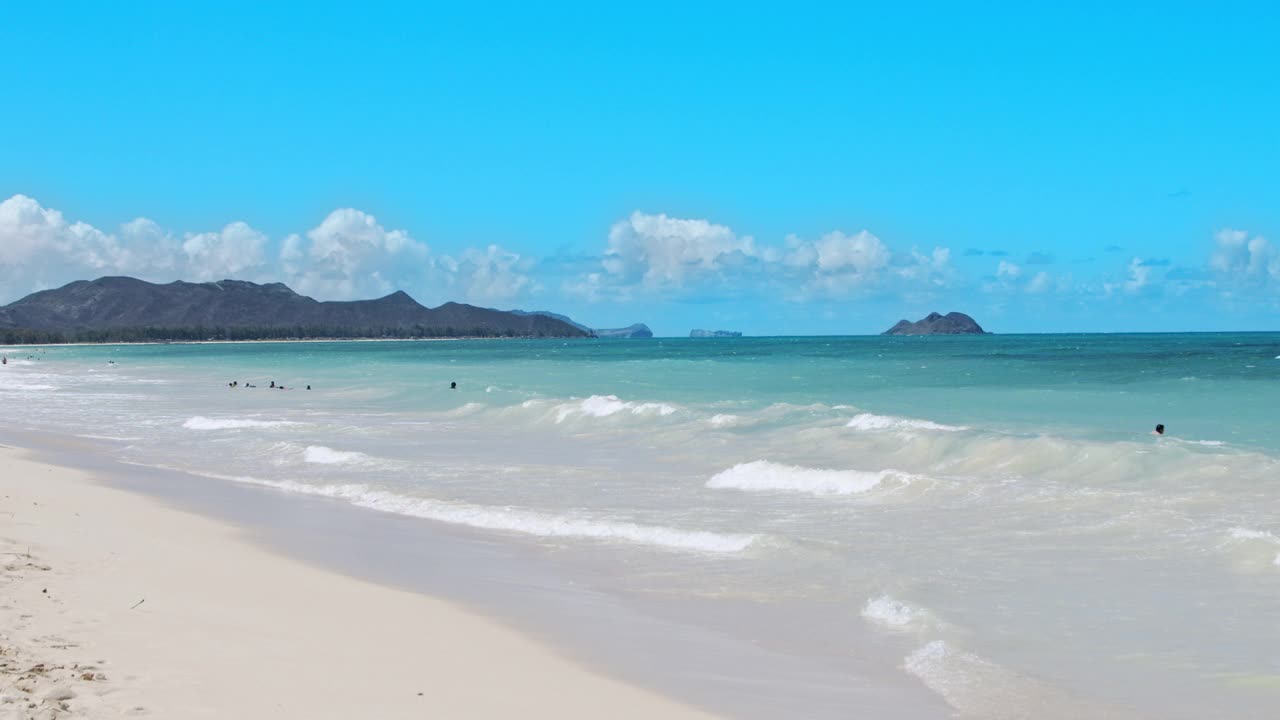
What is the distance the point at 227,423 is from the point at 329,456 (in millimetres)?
10497

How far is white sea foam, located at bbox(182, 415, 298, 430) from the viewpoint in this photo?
30531mm

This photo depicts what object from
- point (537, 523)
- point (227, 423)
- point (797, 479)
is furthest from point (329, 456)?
point (227, 423)

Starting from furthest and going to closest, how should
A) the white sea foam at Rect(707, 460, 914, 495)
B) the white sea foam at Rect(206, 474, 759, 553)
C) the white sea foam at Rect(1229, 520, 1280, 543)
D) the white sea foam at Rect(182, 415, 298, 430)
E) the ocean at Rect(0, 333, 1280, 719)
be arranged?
the white sea foam at Rect(182, 415, 298, 430) → the white sea foam at Rect(707, 460, 914, 495) → the white sea foam at Rect(206, 474, 759, 553) → the white sea foam at Rect(1229, 520, 1280, 543) → the ocean at Rect(0, 333, 1280, 719)

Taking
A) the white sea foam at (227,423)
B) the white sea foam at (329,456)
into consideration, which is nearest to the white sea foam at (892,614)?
the white sea foam at (329,456)

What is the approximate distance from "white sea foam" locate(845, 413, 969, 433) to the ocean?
0.18m

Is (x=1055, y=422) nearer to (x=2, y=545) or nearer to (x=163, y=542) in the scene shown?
(x=163, y=542)

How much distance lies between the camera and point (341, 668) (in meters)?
7.60

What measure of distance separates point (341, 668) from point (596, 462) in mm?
14393

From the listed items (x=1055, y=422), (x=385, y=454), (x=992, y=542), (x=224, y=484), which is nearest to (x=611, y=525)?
(x=992, y=542)

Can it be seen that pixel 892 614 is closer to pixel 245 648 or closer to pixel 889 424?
pixel 245 648

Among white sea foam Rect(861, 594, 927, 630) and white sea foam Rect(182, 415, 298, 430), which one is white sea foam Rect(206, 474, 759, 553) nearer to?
white sea foam Rect(861, 594, 927, 630)

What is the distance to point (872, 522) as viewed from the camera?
1447 cm

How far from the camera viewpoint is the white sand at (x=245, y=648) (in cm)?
664

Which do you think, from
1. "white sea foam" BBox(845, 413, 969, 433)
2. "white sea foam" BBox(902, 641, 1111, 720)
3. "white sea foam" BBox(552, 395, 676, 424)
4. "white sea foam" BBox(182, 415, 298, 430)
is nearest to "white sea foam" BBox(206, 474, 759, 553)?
"white sea foam" BBox(902, 641, 1111, 720)
